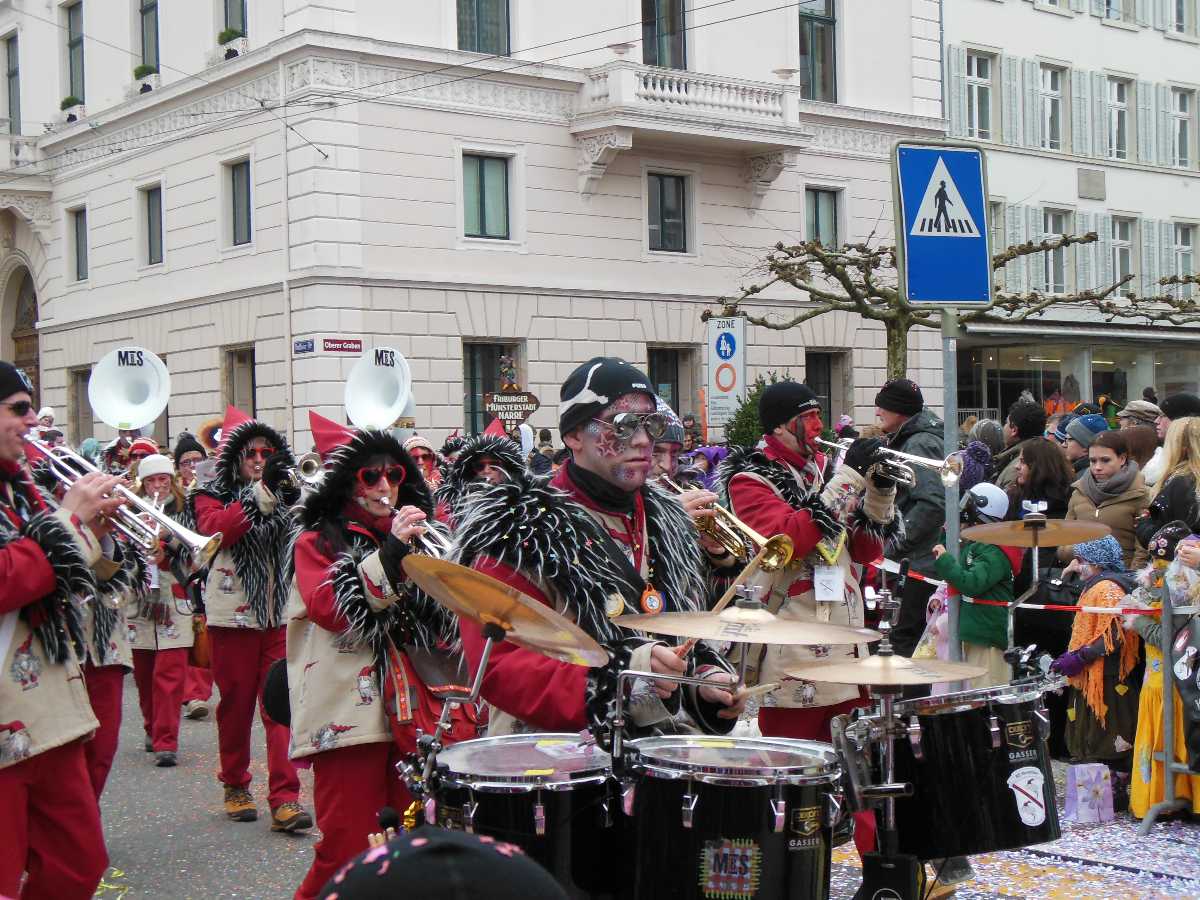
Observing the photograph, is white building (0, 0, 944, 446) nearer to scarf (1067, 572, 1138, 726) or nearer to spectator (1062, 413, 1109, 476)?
spectator (1062, 413, 1109, 476)

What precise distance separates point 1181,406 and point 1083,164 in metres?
25.2

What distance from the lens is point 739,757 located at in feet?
12.5

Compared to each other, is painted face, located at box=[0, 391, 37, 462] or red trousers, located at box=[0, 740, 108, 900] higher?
painted face, located at box=[0, 391, 37, 462]

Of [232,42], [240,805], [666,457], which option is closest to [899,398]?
[666,457]

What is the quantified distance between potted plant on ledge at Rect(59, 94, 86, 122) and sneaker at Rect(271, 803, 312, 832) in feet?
81.3

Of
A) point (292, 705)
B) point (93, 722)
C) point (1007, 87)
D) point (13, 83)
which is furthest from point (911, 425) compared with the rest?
point (13, 83)

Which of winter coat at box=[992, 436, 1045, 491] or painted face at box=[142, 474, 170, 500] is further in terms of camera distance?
winter coat at box=[992, 436, 1045, 491]

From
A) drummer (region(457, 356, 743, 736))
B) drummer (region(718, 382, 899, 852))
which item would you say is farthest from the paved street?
drummer (region(457, 356, 743, 736))

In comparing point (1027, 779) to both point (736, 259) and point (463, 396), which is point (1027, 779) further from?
point (736, 259)

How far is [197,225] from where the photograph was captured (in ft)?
82.6

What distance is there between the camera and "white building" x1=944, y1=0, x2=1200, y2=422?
102ft

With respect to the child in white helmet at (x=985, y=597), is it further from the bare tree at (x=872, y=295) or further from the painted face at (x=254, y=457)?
the bare tree at (x=872, y=295)

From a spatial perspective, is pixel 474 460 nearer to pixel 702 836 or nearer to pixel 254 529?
pixel 254 529

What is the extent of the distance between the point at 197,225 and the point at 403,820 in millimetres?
22221
